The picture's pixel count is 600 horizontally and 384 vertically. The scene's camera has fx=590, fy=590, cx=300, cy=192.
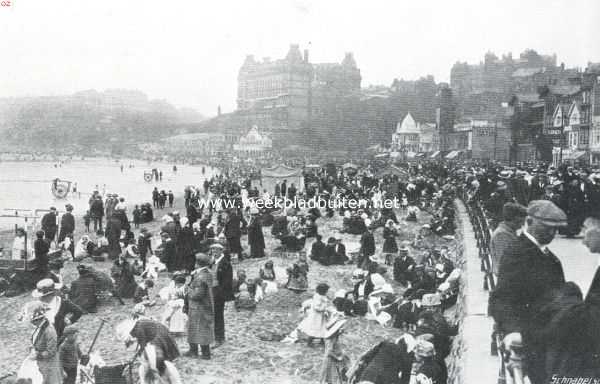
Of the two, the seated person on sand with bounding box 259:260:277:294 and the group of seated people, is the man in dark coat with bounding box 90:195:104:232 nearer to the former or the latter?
the group of seated people

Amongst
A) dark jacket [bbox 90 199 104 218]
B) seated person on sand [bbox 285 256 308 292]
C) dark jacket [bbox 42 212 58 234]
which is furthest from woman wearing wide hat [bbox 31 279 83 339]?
dark jacket [bbox 90 199 104 218]

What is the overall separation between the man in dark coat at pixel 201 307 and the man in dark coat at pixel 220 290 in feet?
1.65

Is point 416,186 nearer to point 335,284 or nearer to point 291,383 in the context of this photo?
point 335,284

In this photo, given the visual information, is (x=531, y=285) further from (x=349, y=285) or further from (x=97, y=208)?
(x=97, y=208)

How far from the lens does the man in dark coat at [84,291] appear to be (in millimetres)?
10031

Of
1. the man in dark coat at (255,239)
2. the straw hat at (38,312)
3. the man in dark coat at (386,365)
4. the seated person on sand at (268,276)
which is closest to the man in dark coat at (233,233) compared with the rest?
the man in dark coat at (255,239)

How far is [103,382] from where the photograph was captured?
19.7ft

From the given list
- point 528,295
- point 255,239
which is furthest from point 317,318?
point 255,239

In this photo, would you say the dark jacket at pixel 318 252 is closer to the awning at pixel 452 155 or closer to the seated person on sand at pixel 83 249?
the seated person on sand at pixel 83 249

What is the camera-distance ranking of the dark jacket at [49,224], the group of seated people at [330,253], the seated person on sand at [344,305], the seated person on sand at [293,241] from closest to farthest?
the seated person on sand at [344,305] < the group of seated people at [330,253] < the seated person on sand at [293,241] < the dark jacket at [49,224]

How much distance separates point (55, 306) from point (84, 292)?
132 inches

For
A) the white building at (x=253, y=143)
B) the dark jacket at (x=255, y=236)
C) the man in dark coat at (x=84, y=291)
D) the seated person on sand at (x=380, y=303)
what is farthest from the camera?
the white building at (x=253, y=143)

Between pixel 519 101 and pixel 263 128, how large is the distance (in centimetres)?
5083

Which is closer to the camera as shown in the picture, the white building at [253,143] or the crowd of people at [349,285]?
the crowd of people at [349,285]
